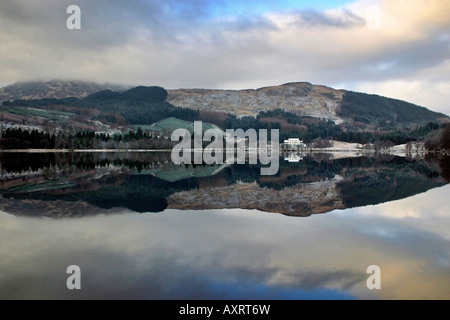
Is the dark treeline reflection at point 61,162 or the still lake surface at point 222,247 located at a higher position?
the dark treeline reflection at point 61,162

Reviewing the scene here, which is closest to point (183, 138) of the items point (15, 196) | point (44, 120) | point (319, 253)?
point (44, 120)

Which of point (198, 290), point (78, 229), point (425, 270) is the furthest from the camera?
point (78, 229)

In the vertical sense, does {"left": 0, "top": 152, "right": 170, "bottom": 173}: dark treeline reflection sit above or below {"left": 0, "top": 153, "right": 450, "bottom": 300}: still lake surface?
above

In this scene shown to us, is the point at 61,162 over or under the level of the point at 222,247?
over

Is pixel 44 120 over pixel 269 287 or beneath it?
over

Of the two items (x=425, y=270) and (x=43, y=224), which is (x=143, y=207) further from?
(x=425, y=270)

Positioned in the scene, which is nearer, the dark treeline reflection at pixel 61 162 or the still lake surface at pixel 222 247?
the still lake surface at pixel 222 247

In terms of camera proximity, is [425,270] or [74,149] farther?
[74,149]

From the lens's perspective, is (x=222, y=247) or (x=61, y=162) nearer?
(x=222, y=247)

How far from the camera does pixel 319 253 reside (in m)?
9.91

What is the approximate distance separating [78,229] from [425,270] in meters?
9.52
